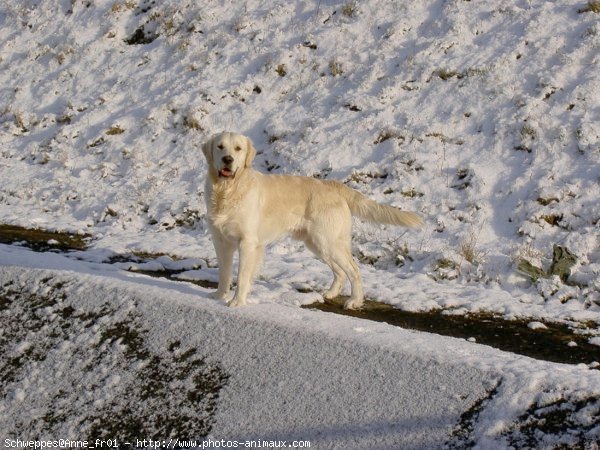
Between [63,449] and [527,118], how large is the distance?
7113 millimetres

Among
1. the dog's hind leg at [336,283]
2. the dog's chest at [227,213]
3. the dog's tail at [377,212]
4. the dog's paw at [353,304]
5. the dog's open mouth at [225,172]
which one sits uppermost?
the dog's open mouth at [225,172]

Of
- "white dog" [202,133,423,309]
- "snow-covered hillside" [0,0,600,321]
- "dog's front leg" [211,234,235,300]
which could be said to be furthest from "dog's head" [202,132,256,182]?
"snow-covered hillside" [0,0,600,321]

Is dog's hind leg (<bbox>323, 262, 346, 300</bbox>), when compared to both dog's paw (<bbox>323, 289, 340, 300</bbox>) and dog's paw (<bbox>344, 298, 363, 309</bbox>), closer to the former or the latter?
dog's paw (<bbox>323, 289, 340, 300</bbox>)

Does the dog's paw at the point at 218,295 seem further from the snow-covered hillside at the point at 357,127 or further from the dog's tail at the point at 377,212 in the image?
the dog's tail at the point at 377,212

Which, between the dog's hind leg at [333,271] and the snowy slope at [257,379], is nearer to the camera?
the snowy slope at [257,379]

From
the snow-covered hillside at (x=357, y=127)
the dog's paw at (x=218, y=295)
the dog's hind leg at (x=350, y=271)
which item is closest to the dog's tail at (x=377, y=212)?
the dog's hind leg at (x=350, y=271)

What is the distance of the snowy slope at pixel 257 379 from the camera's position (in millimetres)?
3184

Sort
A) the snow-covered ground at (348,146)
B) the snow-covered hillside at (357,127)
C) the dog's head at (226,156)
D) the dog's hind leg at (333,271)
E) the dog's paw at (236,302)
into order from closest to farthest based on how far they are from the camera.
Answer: the dog's paw at (236,302), the snow-covered ground at (348,146), the dog's head at (226,156), the dog's hind leg at (333,271), the snow-covered hillside at (357,127)

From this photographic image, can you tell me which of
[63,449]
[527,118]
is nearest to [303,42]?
[527,118]

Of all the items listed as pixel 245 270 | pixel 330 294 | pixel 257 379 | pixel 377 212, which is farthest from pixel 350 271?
pixel 257 379

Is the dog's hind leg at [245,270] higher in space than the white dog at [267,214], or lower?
lower

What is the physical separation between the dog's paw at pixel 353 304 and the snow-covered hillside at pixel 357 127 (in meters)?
0.32

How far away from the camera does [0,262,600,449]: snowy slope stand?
318 centimetres

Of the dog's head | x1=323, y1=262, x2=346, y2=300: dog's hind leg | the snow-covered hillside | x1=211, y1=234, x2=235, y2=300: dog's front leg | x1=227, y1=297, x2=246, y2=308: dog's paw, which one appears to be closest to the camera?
x1=227, y1=297, x2=246, y2=308: dog's paw
